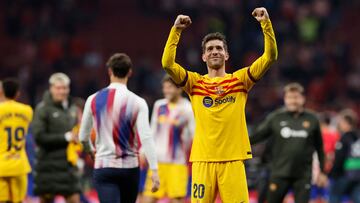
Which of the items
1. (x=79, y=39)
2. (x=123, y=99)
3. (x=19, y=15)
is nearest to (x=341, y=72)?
(x=79, y=39)

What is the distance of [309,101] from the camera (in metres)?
25.1

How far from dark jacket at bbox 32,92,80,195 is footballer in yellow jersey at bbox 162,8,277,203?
13.5ft

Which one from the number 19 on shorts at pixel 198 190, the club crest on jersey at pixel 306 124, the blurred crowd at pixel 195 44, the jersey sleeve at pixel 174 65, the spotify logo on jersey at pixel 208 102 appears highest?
the blurred crowd at pixel 195 44

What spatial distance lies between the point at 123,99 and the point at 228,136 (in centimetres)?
135

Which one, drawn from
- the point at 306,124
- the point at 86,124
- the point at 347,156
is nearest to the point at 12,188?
the point at 86,124

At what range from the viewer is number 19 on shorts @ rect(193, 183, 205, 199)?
27.4 ft

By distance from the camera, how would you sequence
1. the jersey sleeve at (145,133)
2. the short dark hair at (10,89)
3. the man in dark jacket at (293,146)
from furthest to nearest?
the man in dark jacket at (293,146)
the short dark hair at (10,89)
the jersey sleeve at (145,133)

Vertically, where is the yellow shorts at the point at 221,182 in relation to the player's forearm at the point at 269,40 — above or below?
below

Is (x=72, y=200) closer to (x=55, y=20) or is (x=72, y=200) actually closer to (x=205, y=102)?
(x=205, y=102)

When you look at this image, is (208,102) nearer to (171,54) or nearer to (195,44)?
(171,54)

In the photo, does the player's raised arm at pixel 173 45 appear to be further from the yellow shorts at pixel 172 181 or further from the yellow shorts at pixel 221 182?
the yellow shorts at pixel 172 181

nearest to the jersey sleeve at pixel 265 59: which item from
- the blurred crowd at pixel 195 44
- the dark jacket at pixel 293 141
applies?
the dark jacket at pixel 293 141

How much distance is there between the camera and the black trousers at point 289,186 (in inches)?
457

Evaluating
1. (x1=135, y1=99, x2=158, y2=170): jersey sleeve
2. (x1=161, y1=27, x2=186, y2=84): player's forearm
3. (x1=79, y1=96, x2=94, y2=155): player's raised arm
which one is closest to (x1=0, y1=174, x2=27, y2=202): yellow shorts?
(x1=79, y1=96, x2=94, y2=155): player's raised arm
